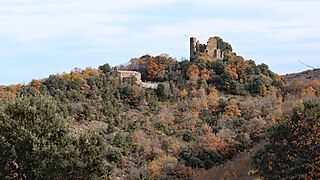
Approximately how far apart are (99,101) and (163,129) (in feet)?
15.1

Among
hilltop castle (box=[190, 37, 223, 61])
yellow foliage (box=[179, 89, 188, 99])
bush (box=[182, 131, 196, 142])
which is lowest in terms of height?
bush (box=[182, 131, 196, 142])

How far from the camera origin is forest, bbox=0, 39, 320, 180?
13422 mm

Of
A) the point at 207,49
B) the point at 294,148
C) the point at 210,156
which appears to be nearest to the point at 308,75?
the point at 207,49

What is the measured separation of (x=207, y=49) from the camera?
39406 mm

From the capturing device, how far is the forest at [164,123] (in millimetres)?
13422

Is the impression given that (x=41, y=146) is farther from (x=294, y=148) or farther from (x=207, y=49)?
(x=207, y=49)

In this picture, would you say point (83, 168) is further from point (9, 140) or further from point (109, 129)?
point (109, 129)

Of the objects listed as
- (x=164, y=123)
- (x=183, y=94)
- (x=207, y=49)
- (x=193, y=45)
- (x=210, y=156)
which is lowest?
(x=210, y=156)

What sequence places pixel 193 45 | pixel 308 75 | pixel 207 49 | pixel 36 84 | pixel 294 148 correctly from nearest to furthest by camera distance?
pixel 294 148
pixel 36 84
pixel 207 49
pixel 193 45
pixel 308 75

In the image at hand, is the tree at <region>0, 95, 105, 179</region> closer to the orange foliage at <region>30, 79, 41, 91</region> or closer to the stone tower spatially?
the orange foliage at <region>30, 79, 41, 91</region>

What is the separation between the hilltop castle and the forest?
115 cm

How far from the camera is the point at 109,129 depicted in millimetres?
27469

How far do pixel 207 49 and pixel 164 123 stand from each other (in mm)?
12230

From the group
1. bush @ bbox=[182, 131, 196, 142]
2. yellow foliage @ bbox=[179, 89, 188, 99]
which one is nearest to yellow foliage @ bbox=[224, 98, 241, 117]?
bush @ bbox=[182, 131, 196, 142]
